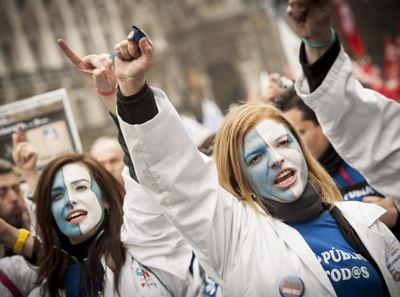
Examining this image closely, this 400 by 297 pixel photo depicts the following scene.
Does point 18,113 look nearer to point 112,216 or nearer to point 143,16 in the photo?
point 112,216

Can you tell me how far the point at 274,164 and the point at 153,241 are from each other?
688 mm

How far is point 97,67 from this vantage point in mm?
1683

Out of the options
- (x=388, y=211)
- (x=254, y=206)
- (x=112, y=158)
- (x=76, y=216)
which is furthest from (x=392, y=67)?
(x=76, y=216)

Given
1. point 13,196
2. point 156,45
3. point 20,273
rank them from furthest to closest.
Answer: point 156,45
point 13,196
point 20,273

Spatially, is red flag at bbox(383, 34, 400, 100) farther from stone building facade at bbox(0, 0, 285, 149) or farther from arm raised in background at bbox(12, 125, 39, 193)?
arm raised in background at bbox(12, 125, 39, 193)

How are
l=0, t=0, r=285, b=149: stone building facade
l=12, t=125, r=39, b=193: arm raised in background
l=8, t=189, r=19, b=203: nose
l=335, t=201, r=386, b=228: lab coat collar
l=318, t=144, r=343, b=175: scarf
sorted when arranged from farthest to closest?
l=0, t=0, r=285, b=149: stone building facade < l=8, t=189, r=19, b=203: nose < l=12, t=125, r=39, b=193: arm raised in background < l=318, t=144, r=343, b=175: scarf < l=335, t=201, r=386, b=228: lab coat collar

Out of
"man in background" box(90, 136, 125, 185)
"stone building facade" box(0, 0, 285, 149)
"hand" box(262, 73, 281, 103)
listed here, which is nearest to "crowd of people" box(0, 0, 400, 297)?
"hand" box(262, 73, 281, 103)

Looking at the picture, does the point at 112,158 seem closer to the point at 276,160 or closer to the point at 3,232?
the point at 3,232

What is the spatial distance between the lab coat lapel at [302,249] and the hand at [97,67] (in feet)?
2.89

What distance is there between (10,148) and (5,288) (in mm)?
1048

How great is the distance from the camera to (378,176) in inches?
67.7

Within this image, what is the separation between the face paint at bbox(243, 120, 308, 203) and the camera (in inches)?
67.4

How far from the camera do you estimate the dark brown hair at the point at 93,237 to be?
6.66ft

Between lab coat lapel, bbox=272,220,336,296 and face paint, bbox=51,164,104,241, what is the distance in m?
0.91
